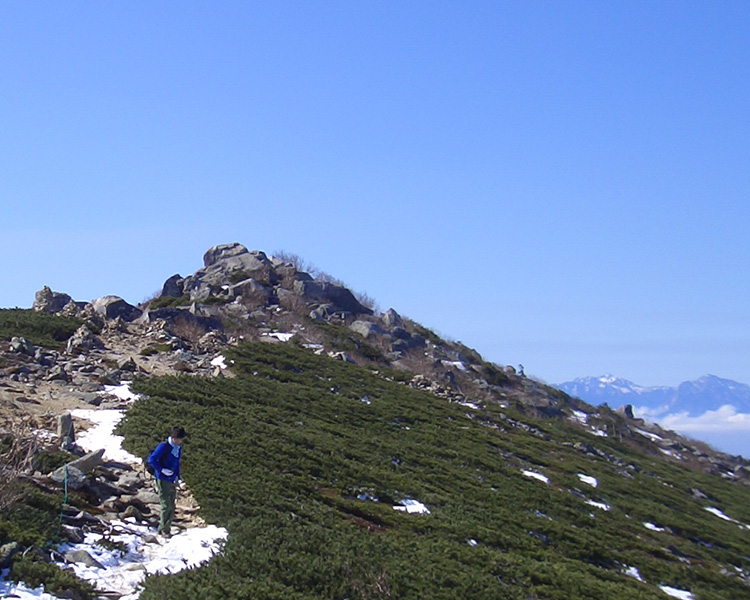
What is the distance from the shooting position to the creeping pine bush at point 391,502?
1043 cm

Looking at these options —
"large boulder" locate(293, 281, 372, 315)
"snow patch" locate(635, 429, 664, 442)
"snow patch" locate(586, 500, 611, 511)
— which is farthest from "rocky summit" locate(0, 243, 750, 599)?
"snow patch" locate(635, 429, 664, 442)

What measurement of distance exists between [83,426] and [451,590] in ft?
30.4

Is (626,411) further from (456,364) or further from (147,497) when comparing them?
(147,497)

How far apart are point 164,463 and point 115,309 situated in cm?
2753

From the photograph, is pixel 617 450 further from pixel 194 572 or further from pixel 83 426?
pixel 194 572

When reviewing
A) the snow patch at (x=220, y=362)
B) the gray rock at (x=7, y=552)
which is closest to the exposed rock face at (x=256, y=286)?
the snow patch at (x=220, y=362)

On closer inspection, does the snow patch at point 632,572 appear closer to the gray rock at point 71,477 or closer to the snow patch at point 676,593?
the snow patch at point 676,593

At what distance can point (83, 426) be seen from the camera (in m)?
16.3

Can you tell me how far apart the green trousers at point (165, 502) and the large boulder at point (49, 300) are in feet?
89.8

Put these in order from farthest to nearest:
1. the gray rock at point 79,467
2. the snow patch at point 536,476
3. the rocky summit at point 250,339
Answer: the snow patch at point 536,476 < the rocky summit at point 250,339 < the gray rock at point 79,467

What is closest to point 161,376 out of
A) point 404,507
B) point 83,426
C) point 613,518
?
point 83,426

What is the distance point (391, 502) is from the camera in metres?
16.2

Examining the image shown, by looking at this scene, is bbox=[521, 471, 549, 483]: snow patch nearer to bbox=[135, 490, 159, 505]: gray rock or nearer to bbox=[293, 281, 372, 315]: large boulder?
bbox=[135, 490, 159, 505]: gray rock

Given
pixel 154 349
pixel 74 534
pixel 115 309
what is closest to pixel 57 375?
pixel 154 349
